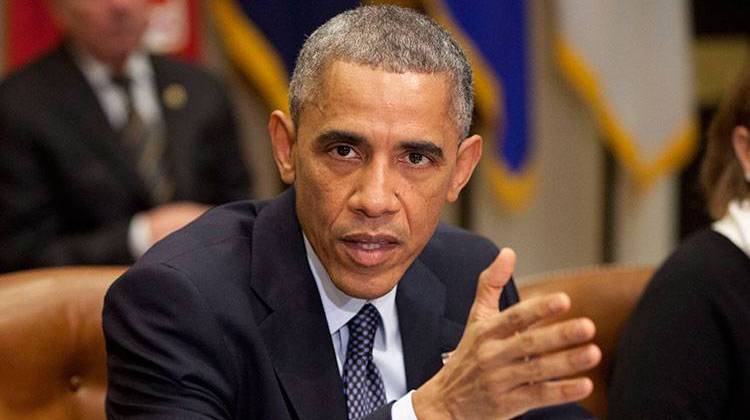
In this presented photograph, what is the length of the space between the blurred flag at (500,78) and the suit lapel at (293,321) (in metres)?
2.98

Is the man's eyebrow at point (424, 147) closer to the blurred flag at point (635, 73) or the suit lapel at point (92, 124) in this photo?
the suit lapel at point (92, 124)

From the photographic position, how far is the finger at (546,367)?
5.25 ft

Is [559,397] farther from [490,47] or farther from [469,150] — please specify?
[490,47]

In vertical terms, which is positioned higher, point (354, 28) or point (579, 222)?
point (354, 28)

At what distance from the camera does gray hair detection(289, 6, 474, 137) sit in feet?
6.23

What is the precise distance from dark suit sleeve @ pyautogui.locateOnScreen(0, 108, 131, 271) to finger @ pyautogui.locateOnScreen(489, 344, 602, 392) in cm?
203

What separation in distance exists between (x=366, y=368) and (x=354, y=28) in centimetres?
59

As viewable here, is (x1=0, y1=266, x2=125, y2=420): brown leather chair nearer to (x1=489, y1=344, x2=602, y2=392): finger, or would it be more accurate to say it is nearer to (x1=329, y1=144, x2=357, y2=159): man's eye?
(x1=329, y1=144, x2=357, y2=159): man's eye

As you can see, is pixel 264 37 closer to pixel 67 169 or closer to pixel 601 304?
pixel 67 169

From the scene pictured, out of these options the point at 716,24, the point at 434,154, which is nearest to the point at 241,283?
the point at 434,154

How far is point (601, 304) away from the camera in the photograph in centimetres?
277

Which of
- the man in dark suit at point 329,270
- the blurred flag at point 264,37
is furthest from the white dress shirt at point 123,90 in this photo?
the man in dark suit at point 329,270

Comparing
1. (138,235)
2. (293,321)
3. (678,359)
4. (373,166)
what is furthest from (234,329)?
(138,235)

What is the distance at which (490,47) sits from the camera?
5.12 metres
